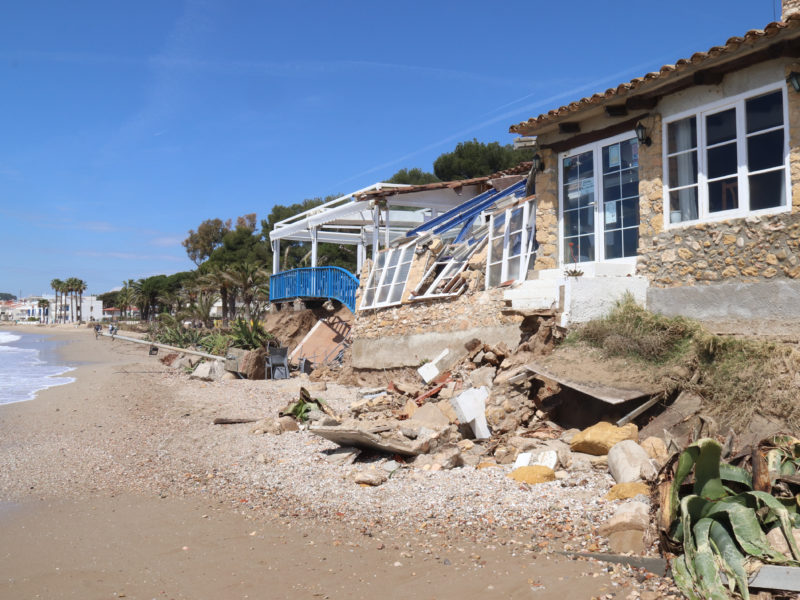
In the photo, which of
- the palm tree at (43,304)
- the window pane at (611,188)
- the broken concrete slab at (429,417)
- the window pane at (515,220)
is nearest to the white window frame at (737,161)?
the window pane at (611,188)

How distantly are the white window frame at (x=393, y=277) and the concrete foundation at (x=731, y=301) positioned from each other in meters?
6.73

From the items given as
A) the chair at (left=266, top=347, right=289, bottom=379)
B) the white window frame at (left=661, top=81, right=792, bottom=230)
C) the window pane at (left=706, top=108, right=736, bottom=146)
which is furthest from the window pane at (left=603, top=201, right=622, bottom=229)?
the chair at (left=266, top=347, right=289, bottom=379)

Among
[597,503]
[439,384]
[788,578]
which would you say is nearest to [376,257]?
[439,384]

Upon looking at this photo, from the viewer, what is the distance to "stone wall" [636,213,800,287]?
24.9 feet

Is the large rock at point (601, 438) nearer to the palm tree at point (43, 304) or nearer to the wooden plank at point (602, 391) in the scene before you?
the wooden plank at point (602, 391)

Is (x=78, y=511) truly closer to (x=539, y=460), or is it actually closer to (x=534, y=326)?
(x=539, y=460)

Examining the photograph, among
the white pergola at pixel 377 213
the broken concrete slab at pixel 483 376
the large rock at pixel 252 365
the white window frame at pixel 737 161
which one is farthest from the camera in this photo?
the large rock at pixel 252 365

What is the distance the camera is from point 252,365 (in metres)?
17.8

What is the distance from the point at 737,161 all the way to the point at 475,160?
2386 centimetres

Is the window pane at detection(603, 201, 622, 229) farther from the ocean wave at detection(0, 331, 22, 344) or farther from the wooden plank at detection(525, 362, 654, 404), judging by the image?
the ocean wave at detection(0, 331, 22, 344)

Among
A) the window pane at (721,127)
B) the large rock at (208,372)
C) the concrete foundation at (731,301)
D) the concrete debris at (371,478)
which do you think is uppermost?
the window pane at (721,127)

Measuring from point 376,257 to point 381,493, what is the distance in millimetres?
10326

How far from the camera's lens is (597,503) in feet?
17.9

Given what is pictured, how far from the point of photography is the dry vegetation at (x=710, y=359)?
20.9 ft
